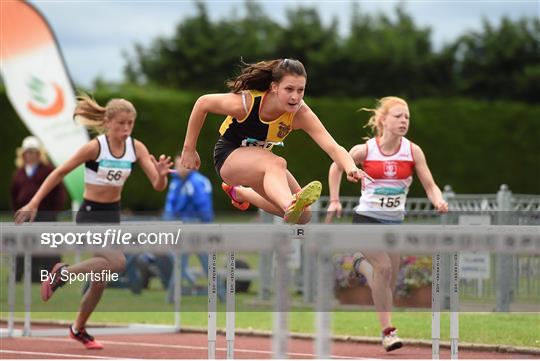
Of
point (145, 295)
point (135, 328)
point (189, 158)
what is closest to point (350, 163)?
point (189, 158)

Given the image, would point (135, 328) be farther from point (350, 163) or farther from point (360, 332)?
point (350, 163)

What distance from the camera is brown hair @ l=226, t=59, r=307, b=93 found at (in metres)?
8.56

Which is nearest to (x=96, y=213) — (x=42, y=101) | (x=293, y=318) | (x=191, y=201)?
(x=293, y=318)

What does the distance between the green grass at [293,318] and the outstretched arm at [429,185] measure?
168 centimetres

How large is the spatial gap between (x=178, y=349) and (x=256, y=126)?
3245mm

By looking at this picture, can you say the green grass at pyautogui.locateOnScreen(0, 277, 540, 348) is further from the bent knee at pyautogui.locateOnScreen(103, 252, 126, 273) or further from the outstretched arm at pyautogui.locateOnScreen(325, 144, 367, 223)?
the bent knee at pyautogui.locateOnScreen(103, 252, 126, 273)

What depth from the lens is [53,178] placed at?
10.6 meters

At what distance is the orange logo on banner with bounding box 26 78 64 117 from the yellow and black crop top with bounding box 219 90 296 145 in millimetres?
10025

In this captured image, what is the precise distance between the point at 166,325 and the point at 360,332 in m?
2.25

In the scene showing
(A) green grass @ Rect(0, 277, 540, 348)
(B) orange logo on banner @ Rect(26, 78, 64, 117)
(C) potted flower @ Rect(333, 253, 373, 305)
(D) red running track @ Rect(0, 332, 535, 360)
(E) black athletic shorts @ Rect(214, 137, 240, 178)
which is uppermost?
(B) orange logo on banner @ Rect(26, 78, 64, 117)

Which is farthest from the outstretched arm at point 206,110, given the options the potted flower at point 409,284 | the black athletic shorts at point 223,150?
the potted flower at point 409,284

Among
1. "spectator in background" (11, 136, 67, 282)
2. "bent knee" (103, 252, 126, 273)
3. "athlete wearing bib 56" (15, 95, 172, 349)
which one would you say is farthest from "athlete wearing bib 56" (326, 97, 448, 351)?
"spectator in background" (11, 136, 67, 282)

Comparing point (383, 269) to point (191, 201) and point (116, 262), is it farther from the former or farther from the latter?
point (191, 201)

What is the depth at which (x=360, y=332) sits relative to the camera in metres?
12.5
